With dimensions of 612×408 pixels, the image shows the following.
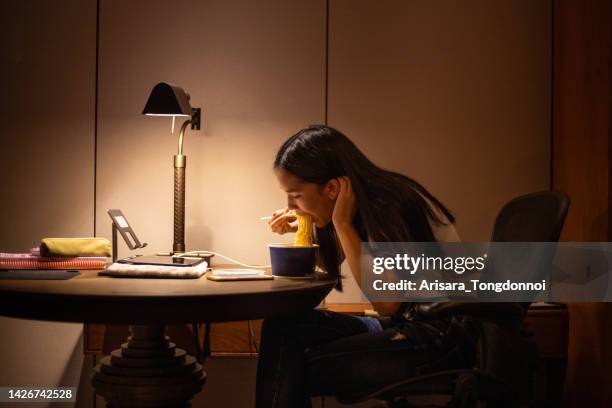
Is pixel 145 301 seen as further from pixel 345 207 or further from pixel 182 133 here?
pixel 182 133

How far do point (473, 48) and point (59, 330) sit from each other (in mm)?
2239

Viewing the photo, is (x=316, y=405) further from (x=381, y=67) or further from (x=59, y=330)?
(x=381, y=67)

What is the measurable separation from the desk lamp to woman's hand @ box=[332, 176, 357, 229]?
36.9 inches

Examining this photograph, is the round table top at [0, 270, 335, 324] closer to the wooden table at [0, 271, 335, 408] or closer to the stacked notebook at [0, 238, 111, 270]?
the wooden table at [0, 271, 335, 408]

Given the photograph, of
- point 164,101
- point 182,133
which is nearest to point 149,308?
point 164,101

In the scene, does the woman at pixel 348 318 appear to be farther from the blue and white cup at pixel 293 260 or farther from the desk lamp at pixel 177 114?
the desk lamp at pixel 177 114

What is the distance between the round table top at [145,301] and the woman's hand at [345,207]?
0.33 meters

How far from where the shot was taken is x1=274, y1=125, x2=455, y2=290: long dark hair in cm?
179

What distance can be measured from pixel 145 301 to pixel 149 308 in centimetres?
2

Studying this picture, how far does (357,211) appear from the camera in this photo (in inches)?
76.0

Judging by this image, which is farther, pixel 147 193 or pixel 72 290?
pixel 147 193

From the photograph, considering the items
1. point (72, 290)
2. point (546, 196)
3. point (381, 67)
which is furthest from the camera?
point (381, 67)

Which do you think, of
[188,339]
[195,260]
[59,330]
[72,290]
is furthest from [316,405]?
[72,290]

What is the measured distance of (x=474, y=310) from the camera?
4.78ft
